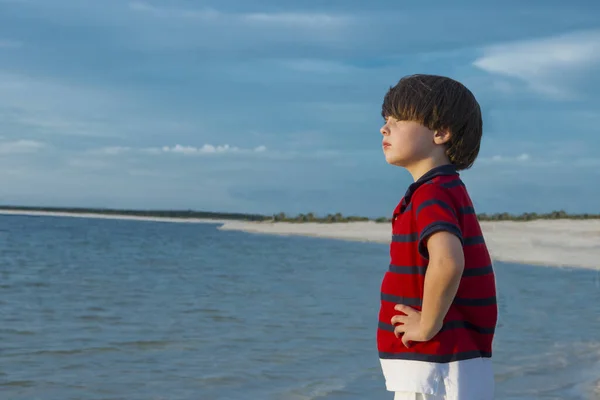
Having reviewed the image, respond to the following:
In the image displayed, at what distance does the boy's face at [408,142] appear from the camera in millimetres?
2090

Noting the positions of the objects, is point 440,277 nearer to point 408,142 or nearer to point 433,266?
point 433,266

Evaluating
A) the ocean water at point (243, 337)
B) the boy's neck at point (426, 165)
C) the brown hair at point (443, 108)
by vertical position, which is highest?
the brown hair at point (443, 108)

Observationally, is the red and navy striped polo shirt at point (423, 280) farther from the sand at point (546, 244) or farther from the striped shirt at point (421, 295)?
the sand at point (546, 244)

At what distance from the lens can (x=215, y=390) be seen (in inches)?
216

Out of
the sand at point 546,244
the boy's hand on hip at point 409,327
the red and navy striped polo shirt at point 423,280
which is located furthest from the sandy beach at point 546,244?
the boy's hand on hip at point 409,327

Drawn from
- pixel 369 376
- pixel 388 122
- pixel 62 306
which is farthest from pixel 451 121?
pixel 62 306

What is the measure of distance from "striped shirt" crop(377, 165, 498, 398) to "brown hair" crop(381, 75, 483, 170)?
0.28ft

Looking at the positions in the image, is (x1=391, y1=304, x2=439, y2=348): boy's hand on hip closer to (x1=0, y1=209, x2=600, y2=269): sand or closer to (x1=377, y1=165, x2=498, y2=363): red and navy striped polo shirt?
(x1=377, y1=165, x2=498, y2=363): red and navy striped polo shirt

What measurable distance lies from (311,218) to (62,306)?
163 ft

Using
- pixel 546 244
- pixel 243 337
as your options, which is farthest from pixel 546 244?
pixel 243 337

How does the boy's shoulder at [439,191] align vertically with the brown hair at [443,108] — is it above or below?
below

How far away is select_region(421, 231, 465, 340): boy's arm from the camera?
1.92 meters

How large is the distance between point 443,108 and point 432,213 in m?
0.30

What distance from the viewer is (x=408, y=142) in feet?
6.87
